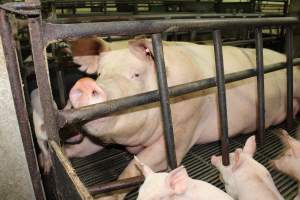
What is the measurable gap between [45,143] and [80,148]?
625mm

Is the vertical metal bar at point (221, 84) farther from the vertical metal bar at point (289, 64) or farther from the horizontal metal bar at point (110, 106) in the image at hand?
the vertical metal bar at point (289, 64)

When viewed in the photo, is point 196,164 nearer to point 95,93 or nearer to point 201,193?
point 201,193

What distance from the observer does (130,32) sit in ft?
→ 4.38

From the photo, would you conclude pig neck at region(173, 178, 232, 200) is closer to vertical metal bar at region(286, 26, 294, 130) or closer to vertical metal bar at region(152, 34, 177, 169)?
vertical metal bar at region(152, 34, 177, 169)

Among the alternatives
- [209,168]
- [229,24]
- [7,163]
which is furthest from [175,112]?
[7,163]

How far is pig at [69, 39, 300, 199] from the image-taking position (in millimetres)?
1749

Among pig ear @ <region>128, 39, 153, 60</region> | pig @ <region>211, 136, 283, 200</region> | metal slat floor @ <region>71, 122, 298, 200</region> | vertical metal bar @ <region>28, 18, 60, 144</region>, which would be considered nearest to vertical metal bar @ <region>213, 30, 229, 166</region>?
pig @ <region>211, 136, 283, 200</region>

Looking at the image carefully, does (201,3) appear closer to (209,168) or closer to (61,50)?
(61,50)

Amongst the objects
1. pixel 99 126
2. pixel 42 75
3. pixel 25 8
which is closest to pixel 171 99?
pixel 99 126

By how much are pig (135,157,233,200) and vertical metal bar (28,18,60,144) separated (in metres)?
0.39

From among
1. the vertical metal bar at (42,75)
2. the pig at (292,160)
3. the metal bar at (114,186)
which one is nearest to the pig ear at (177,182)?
the metal bar at (114,186)

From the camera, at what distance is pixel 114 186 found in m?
1.51

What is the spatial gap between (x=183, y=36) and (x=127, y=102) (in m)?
4.46

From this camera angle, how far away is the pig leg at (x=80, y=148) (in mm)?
2395
